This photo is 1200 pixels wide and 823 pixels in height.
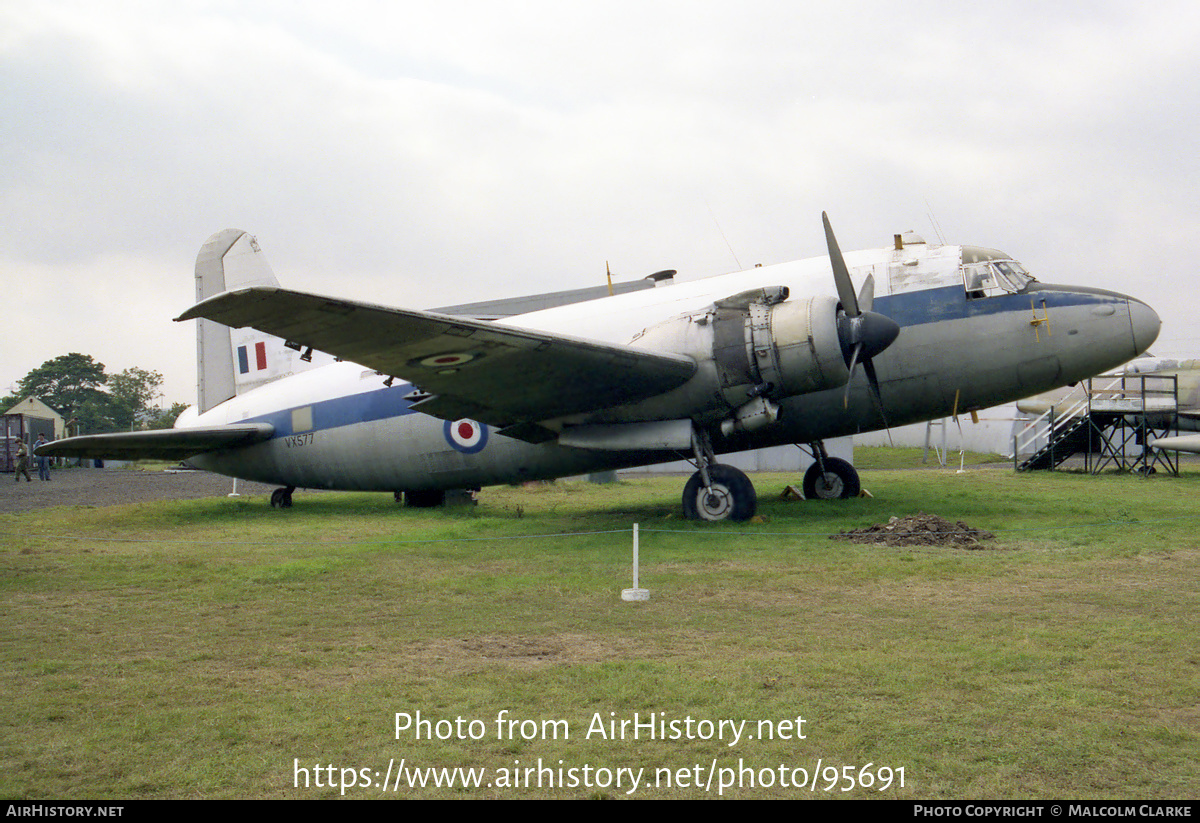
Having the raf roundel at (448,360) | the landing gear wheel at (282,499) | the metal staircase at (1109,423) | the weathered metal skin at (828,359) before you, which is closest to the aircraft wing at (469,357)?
the raf roundel at (448,360)

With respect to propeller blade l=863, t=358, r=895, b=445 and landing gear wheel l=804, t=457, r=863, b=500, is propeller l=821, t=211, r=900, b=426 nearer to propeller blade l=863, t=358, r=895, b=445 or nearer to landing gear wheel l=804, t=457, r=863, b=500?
propeller blade l=863, t=358, r=895, b=445

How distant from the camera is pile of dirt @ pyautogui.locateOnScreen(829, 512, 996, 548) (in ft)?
37.3

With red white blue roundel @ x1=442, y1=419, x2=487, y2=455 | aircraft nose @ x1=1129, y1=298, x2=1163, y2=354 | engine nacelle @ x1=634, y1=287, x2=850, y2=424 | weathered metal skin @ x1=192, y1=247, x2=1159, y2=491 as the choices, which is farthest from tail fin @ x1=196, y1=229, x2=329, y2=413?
aircraft nose @ x1=1129, y1=298, x2=1163, y2=354

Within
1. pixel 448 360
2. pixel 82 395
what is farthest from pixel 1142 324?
pixel 82 395

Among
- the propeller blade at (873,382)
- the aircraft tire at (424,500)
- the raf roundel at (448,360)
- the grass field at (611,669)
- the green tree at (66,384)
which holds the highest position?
the green tree at (66,384)

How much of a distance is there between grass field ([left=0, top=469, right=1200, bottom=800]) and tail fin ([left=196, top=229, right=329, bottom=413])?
8.16 metres

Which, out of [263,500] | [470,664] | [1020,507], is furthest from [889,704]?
[263,500]

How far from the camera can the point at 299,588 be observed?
916cm

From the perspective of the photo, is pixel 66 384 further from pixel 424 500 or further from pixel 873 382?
pixel 873 382

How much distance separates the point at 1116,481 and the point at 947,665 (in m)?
19.9

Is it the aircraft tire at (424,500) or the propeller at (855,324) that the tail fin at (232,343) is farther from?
the propeller at (855,324)

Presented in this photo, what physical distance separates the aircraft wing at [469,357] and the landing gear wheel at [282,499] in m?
7.94

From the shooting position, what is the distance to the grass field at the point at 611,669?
4074mm

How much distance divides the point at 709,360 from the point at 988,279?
4796 millimetres
